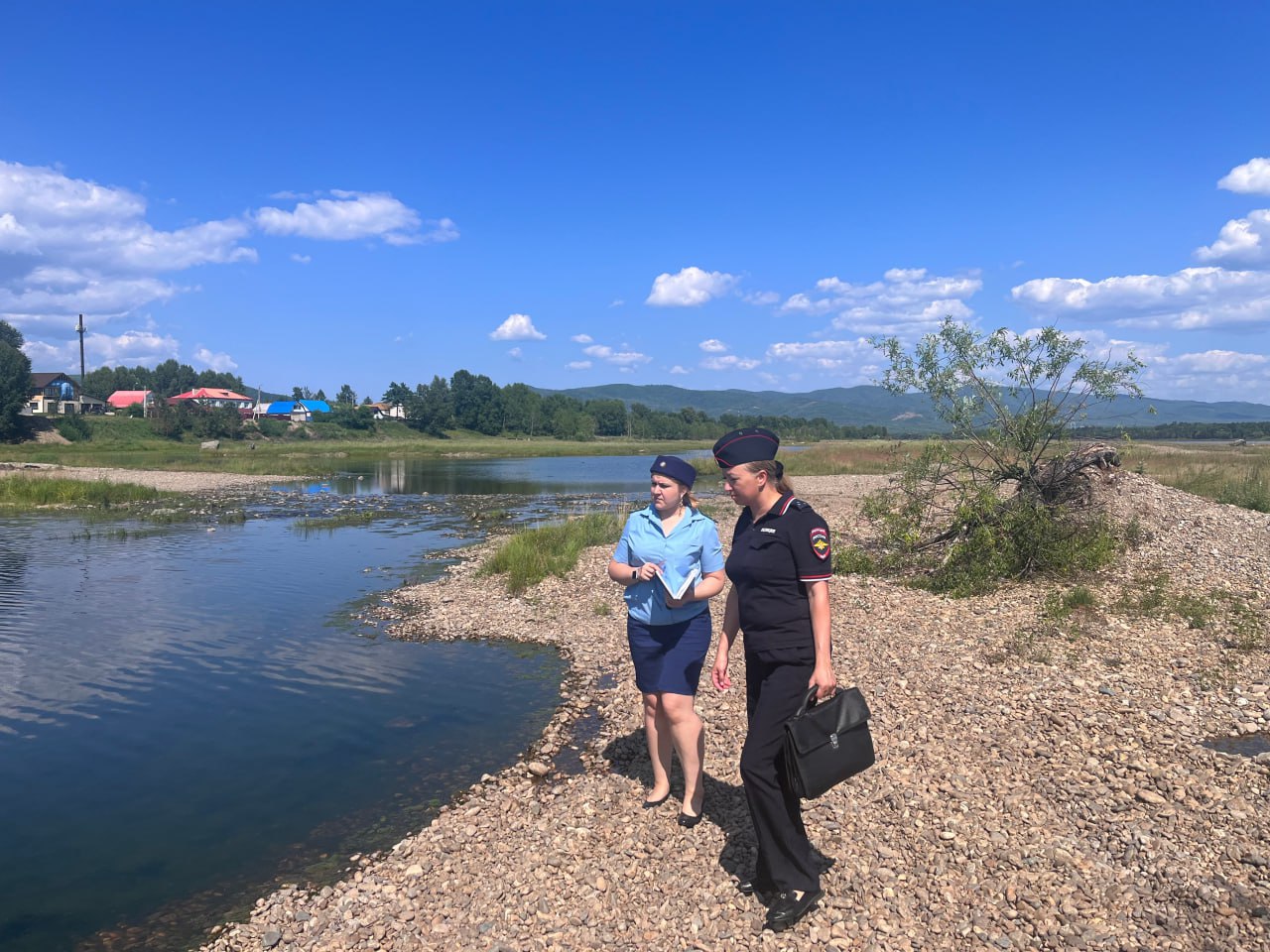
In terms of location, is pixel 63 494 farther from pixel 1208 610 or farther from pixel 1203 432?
pixel 1203 432

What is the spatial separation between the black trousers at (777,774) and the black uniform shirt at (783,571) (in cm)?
11

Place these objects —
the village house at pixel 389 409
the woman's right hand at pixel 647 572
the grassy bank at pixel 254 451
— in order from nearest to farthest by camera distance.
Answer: the woman's right hand at pixel 647 572, the grassy bank at pixel 254 451, the village house at pixel 389 409

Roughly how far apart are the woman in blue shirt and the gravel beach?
71 cm

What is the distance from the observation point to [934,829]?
542 cm

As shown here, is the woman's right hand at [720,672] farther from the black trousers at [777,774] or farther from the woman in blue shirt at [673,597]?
the black trousers at [777,774]

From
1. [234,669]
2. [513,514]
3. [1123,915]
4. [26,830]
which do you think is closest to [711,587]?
[1123,915]

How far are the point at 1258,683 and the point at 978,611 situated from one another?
3547mm

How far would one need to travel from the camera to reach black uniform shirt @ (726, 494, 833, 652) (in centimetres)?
448

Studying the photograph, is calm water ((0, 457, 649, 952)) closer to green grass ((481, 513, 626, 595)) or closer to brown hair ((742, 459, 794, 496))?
green grass ((481, 513, 626, 595))

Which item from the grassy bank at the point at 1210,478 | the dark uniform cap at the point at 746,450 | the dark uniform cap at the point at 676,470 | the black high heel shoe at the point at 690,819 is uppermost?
the dark uniform cap at the point at 746,450

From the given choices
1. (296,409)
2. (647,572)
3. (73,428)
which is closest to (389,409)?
(296,409)

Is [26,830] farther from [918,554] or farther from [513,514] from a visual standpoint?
[513,514]

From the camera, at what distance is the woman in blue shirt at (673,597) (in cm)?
539

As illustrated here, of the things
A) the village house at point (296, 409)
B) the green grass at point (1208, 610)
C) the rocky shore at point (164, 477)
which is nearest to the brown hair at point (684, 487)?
the green grass at point (1208, 610)
